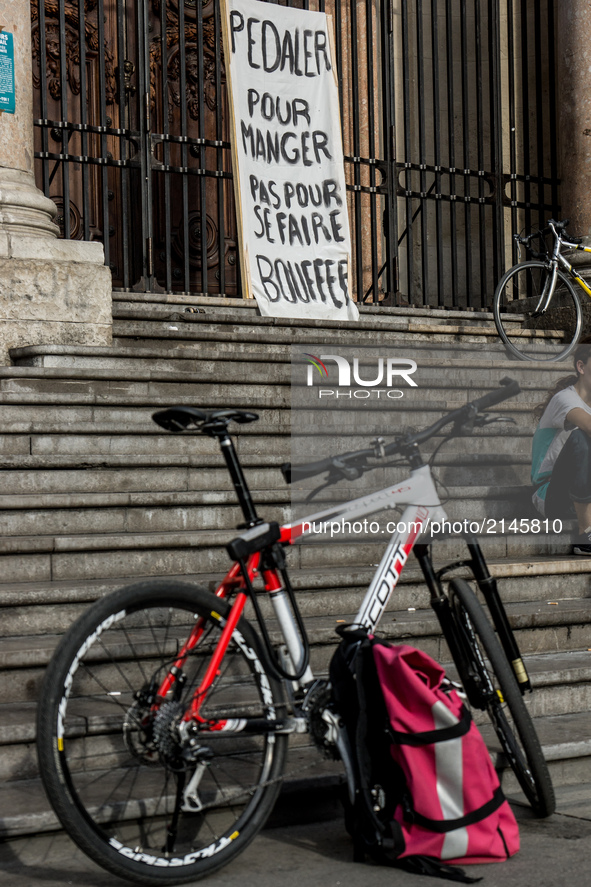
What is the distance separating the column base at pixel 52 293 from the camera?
704 cm

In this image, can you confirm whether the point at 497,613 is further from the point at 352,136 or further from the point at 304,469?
the point at 352,136

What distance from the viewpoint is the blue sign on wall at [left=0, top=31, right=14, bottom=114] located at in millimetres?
7562

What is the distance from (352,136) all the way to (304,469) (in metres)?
9.17

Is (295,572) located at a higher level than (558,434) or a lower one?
lower

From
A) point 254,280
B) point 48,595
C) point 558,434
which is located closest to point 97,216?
point 254,280

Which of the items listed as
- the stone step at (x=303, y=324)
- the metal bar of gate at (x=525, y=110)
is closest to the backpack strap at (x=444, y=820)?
the stone step at (x=303, y=324)

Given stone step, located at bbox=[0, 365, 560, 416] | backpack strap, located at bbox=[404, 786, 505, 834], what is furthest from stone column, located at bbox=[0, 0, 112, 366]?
backpack strap, located at bbox=[404, 786, 505, 834]

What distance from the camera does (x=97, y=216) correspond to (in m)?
10.8

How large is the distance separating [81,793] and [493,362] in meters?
5.87

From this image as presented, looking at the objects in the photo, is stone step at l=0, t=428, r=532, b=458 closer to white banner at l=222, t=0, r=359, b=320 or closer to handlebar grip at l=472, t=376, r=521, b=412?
handlebar grip at l=472, t=376, r=521, b=412

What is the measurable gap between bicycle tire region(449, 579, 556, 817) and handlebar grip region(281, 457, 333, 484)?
0.61 m

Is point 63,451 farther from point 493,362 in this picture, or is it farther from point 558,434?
point 493,362

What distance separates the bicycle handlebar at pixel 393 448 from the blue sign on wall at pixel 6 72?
527 cm

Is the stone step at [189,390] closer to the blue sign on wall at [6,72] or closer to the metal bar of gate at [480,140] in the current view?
→ the blue sign on wall at [6,72]
